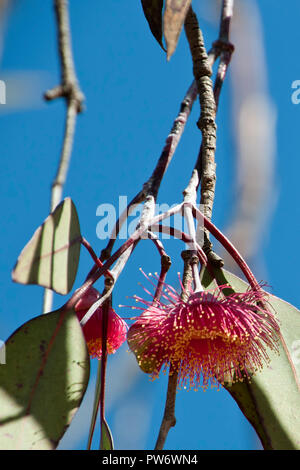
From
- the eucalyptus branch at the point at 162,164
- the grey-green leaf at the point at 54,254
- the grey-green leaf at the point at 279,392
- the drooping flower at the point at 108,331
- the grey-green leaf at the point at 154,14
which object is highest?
the grey-green leaf at the point at 154,14

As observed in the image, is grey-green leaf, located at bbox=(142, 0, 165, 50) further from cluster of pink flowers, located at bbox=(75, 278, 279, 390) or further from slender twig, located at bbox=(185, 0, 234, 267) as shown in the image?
cluster of pink flowers, located at bbox=(75, 278, 279, 390)

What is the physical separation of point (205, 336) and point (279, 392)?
167 mm

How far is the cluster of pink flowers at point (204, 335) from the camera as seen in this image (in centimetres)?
121

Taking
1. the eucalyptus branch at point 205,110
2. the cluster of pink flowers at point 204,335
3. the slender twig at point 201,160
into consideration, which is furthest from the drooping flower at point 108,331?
the eucalyptus branch at point 205,110

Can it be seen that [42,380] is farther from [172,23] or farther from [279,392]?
[172,23]

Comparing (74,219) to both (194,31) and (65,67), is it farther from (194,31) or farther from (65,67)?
(65,67)

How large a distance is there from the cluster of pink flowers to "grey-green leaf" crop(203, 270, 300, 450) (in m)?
0.02

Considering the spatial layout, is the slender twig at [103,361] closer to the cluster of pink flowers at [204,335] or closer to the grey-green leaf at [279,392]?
the cluster of pink flowers at [204,335]

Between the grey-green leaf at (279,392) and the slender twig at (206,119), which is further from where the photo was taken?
the slender twig at (206,119)

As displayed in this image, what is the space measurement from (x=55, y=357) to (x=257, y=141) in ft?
3.69

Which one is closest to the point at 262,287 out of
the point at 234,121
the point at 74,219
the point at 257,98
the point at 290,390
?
the point at 290,390

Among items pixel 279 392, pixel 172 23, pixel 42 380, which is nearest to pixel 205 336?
pixel 279 392

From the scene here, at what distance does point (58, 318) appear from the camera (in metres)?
1.09

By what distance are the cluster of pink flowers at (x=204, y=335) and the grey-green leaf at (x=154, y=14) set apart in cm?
51
